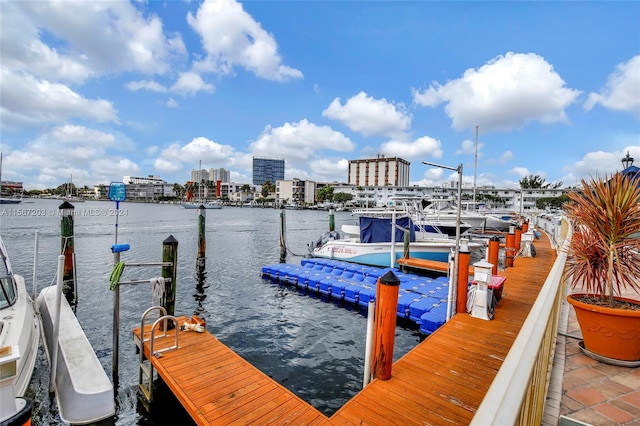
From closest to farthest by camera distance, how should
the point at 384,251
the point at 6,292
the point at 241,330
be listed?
the point at 6,292 < the point at 241,330 < the point at 384,251

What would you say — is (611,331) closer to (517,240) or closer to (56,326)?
(56,326)

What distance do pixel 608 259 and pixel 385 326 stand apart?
10.8 ft

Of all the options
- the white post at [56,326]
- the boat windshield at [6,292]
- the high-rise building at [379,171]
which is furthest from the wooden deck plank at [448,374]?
the high-rise building at [379,171]

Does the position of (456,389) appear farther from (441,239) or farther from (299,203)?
(299,203)

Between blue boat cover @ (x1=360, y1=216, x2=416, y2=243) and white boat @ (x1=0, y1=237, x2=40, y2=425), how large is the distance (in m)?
15.2

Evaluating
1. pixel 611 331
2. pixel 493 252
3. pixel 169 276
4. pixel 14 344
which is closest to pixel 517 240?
pixel 493 252

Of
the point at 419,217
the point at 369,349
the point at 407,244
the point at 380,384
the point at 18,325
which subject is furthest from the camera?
the point at 419,217

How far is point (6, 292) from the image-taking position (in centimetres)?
675

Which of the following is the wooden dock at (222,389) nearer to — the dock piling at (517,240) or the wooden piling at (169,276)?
the wooden piling at (169,276)

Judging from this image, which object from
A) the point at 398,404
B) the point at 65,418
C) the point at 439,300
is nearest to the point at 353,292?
the point at 439,300

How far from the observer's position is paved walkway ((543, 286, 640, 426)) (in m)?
3.14

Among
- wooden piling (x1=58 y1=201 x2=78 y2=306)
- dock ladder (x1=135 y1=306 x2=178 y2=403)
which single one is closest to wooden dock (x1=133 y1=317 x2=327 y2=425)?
dock ladder (x1=135 y1=306 x2=178 y2=403)

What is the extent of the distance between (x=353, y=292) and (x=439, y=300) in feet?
10.7

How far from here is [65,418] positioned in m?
5.20
